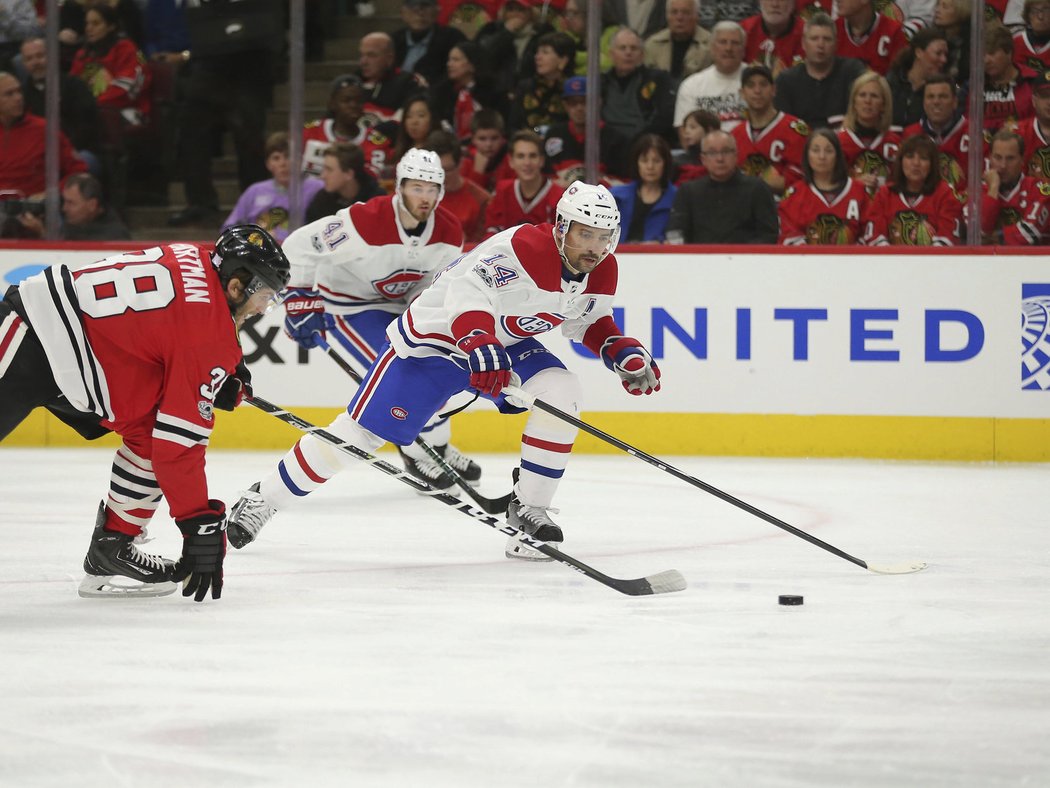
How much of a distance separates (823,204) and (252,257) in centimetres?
380

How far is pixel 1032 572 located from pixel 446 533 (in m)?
1.61

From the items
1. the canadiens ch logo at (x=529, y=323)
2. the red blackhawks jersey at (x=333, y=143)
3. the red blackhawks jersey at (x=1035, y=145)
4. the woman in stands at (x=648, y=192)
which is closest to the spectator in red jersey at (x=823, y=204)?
the woman in stands at (x=648, y=192)

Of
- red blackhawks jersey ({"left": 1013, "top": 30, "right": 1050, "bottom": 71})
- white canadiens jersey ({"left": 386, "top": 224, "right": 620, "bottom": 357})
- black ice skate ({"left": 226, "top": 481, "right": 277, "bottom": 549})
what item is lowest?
black ice skate ({"left": 226, "top": 481, "right": 277, "bottom": 549})

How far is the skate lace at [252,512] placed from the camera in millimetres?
3830

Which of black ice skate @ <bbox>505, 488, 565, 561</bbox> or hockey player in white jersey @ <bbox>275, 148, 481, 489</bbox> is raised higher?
hockey player in white jersey @ <bbox>275, 148, 481, 489</bbox>

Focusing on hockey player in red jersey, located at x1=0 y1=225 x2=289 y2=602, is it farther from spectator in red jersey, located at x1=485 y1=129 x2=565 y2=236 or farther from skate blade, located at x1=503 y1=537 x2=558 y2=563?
spectator in red jersey, located at x1=485 y1=129 x2=565 y2=236

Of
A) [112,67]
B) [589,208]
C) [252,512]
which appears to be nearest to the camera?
[589,208]

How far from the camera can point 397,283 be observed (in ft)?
17.3

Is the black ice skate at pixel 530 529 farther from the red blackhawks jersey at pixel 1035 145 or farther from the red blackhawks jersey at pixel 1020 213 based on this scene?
the red blackhawks jersey at pixel 1035 145

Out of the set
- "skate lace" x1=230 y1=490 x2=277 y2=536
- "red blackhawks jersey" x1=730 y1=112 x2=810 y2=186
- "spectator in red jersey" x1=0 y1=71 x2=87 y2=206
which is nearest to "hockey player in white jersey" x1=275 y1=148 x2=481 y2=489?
"skate lace" x1=230 y1=490 x2=277 y2=536

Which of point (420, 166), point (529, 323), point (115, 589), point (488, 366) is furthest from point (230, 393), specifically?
point (420, 166)

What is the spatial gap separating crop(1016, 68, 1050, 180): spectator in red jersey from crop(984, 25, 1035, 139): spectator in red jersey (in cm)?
2

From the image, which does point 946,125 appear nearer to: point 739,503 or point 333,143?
point 333,143

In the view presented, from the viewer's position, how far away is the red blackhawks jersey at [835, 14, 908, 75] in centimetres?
631
